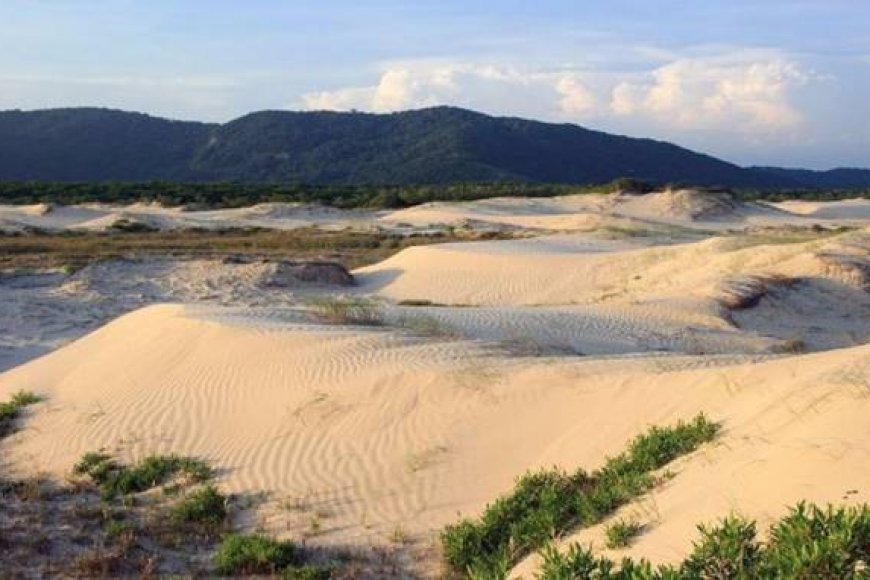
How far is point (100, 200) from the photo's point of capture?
6275cm

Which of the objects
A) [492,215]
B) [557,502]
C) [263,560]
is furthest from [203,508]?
[492,215]

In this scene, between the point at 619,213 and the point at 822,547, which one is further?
the point at 619,213

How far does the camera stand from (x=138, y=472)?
9547 millimetres

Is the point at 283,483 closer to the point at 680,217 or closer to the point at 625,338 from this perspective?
the point at 625,338

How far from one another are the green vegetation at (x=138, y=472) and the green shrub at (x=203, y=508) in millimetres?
627

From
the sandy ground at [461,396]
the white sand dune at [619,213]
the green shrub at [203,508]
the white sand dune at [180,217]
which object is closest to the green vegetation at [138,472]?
the sandy ground at [461,396]

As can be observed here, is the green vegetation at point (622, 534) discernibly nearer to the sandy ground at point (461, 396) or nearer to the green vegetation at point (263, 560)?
the sandy ground at point (461, 396)

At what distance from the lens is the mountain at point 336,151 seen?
128 metres

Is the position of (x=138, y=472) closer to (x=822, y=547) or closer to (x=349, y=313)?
(x=349, y=313)

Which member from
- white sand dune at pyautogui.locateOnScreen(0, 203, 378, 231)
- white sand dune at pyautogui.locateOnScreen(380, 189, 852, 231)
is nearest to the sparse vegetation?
white sand dune at pyautogui.locateOnScreen(0, 203, 378, 231)

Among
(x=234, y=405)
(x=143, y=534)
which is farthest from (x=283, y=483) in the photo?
(x=234, y=405)

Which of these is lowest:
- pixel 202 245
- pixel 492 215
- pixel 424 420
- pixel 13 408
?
pixel 492 215

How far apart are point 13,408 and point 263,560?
632 centimetres

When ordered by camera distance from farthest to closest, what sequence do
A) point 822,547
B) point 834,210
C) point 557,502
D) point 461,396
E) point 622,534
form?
point 834,210 → point 461,396 → point 557,502 → point 622,534 → point 822,547
